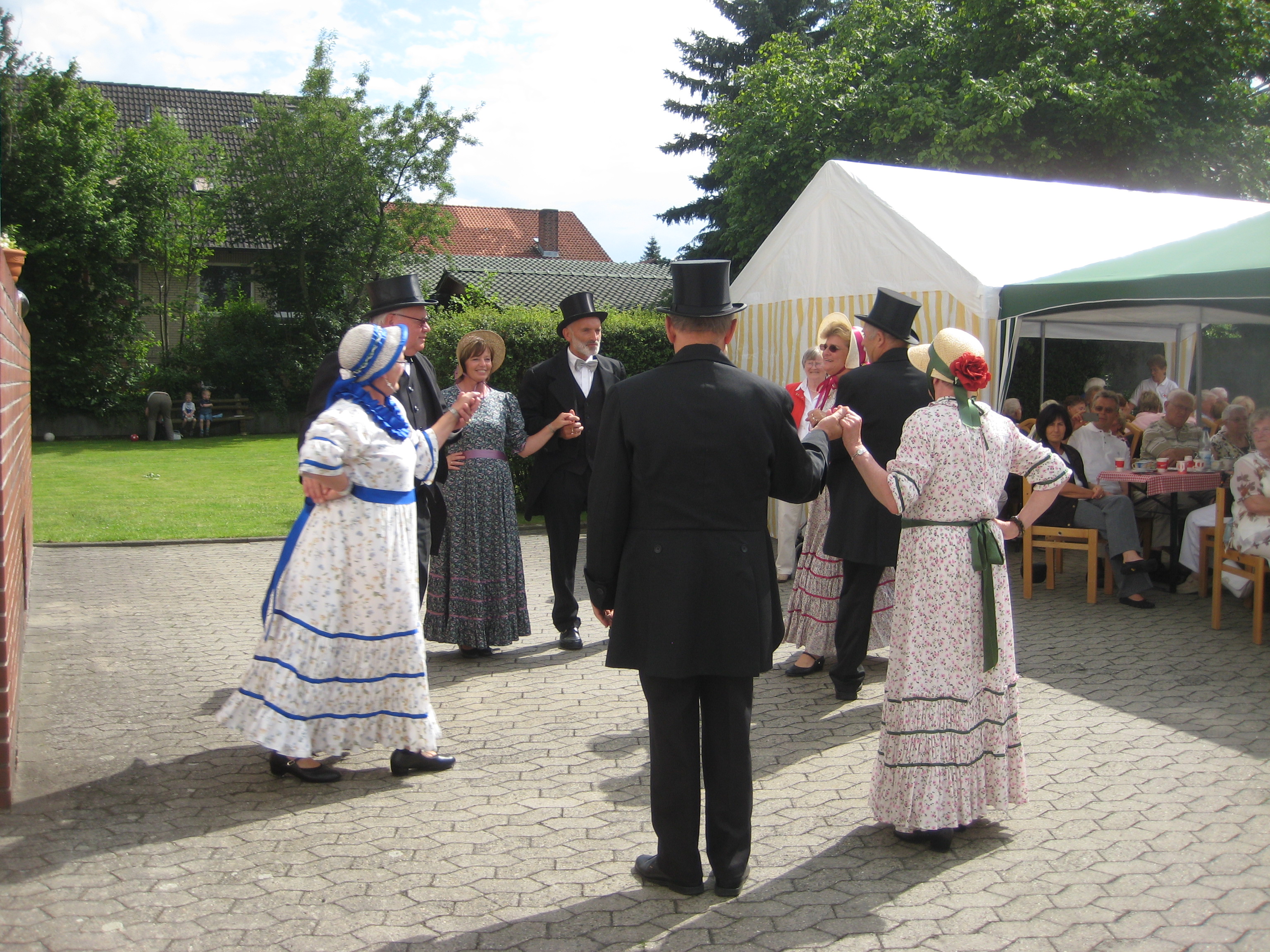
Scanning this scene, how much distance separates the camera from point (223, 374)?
28828 millimetres

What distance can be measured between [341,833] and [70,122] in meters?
27.7

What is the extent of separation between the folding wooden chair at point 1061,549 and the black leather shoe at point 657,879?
5.40 meters

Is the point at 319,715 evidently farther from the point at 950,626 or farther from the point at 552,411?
the point at 552,411

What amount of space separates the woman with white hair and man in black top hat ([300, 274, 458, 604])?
215cm

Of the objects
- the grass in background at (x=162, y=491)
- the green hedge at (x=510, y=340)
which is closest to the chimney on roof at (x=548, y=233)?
the grass in background at (x=162, y=491)

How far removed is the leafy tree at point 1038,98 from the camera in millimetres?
21672

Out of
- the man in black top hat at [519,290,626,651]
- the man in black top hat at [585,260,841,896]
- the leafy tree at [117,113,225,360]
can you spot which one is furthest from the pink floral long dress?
the leafy tree at [117,113,225,360]

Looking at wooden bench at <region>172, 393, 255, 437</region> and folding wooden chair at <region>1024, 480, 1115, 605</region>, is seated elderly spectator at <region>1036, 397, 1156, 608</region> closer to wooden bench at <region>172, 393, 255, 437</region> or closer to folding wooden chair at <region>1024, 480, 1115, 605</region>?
folding wooden chair at <region>1024, 480, 1115, 605</region>

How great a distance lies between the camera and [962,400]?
3.80 meters

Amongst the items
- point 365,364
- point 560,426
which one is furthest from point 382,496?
point 560,426

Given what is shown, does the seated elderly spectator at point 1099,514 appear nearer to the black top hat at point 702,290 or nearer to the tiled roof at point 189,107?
the black top hat at point 702,290

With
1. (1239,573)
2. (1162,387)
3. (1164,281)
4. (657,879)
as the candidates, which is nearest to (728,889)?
(657,879)

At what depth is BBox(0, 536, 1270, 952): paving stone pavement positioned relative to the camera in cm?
320

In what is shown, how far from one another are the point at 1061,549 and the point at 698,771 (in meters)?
6.75
